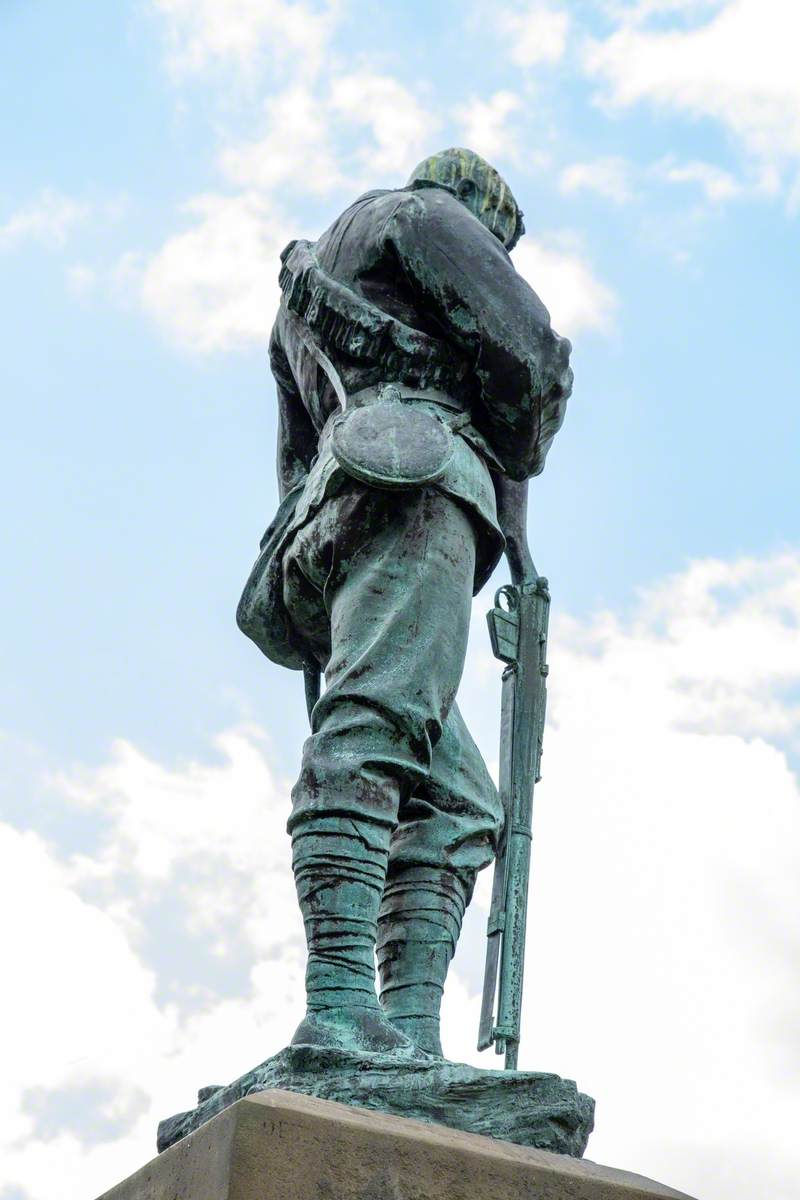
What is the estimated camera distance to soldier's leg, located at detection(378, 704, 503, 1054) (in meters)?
5.17

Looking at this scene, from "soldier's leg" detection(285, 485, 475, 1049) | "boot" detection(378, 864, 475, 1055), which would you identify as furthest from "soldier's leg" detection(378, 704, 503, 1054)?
"soldier's leg" detection(285, 485, 475, 1049)

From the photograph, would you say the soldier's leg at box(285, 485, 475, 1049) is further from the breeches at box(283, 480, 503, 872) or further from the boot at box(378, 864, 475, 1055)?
the boot at box(378, 864, 475, 1055)

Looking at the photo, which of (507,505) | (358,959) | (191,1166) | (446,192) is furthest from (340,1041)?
(446,192)

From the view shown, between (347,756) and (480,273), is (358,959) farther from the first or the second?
(480,273)

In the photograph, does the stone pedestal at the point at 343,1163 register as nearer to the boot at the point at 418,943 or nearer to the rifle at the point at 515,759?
the boot at the point at 418,943

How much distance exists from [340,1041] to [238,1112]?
65cm

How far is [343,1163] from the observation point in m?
4.01

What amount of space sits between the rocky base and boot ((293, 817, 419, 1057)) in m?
0.13

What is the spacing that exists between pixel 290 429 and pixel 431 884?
1.97 m

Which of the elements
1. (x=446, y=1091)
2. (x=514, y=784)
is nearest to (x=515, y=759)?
(x=514, y=784)

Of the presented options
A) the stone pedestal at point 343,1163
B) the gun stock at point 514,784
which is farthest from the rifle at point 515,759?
the stone pedestal at point 343,1163

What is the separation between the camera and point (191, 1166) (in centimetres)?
411

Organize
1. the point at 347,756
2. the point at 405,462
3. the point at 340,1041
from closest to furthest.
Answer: the point at 340,1041 → the point at 347,756 → the point at 405,462

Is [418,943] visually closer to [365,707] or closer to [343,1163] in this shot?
[365,707]
